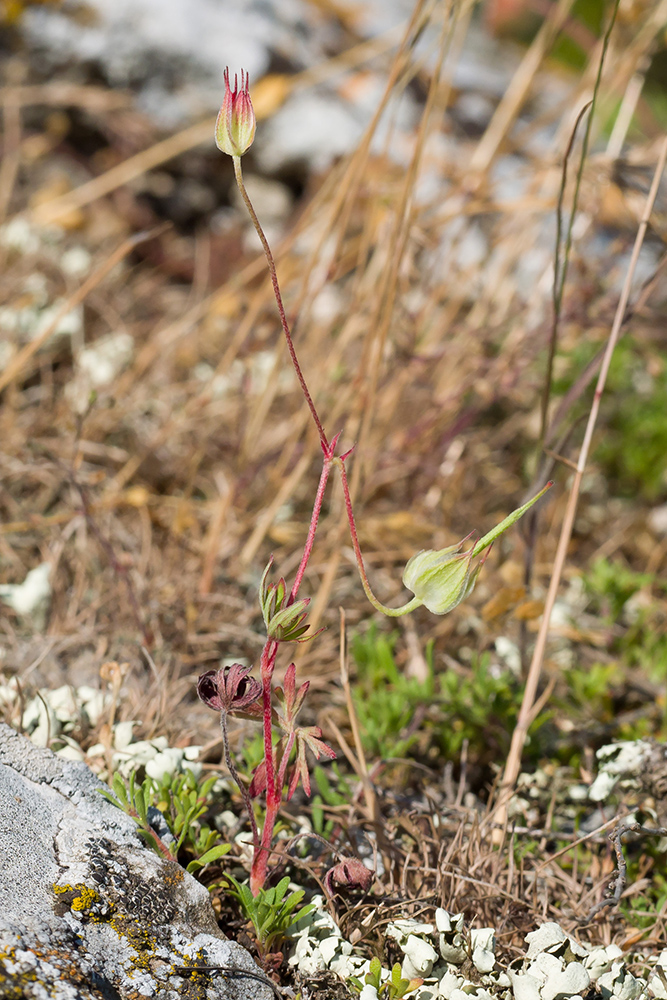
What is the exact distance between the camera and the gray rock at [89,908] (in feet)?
2.86

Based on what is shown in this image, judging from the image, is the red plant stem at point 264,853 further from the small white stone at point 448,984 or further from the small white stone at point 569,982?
the small white stone at point 569,982

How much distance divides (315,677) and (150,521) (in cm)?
63

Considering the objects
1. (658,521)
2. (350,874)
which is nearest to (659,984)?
(350,874)

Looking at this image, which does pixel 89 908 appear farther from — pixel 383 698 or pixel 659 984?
pixel 659 984

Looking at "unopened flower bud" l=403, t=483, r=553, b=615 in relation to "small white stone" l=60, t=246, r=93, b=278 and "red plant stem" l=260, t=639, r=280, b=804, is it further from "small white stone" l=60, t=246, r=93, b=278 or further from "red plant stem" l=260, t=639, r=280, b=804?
"small white stone" l=60, t=246, r=93, b=278

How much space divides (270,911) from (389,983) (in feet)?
0.62

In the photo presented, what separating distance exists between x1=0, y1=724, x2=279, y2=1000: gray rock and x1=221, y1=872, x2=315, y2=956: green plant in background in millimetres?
39

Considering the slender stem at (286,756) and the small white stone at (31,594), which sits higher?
the slender stem at (286,756)

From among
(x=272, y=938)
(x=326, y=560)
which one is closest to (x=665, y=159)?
(x=326, y=560)

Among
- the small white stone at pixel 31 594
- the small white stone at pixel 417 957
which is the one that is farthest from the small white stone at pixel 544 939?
the small white stone at pixel 31 594

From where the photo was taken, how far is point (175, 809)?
119 centimetres

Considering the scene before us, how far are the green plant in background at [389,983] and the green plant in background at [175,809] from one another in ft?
0.82

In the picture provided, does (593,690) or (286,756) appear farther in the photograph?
(593,690)

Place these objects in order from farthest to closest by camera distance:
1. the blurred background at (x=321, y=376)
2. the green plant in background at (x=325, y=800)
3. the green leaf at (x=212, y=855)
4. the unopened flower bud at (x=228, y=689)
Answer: the blurred background at (x=321, y=376)
the green plant in background at (x=325, y=800)
the green leaf at (x=212, y=855)
the unopened flower bud at (x=228, y=689)
